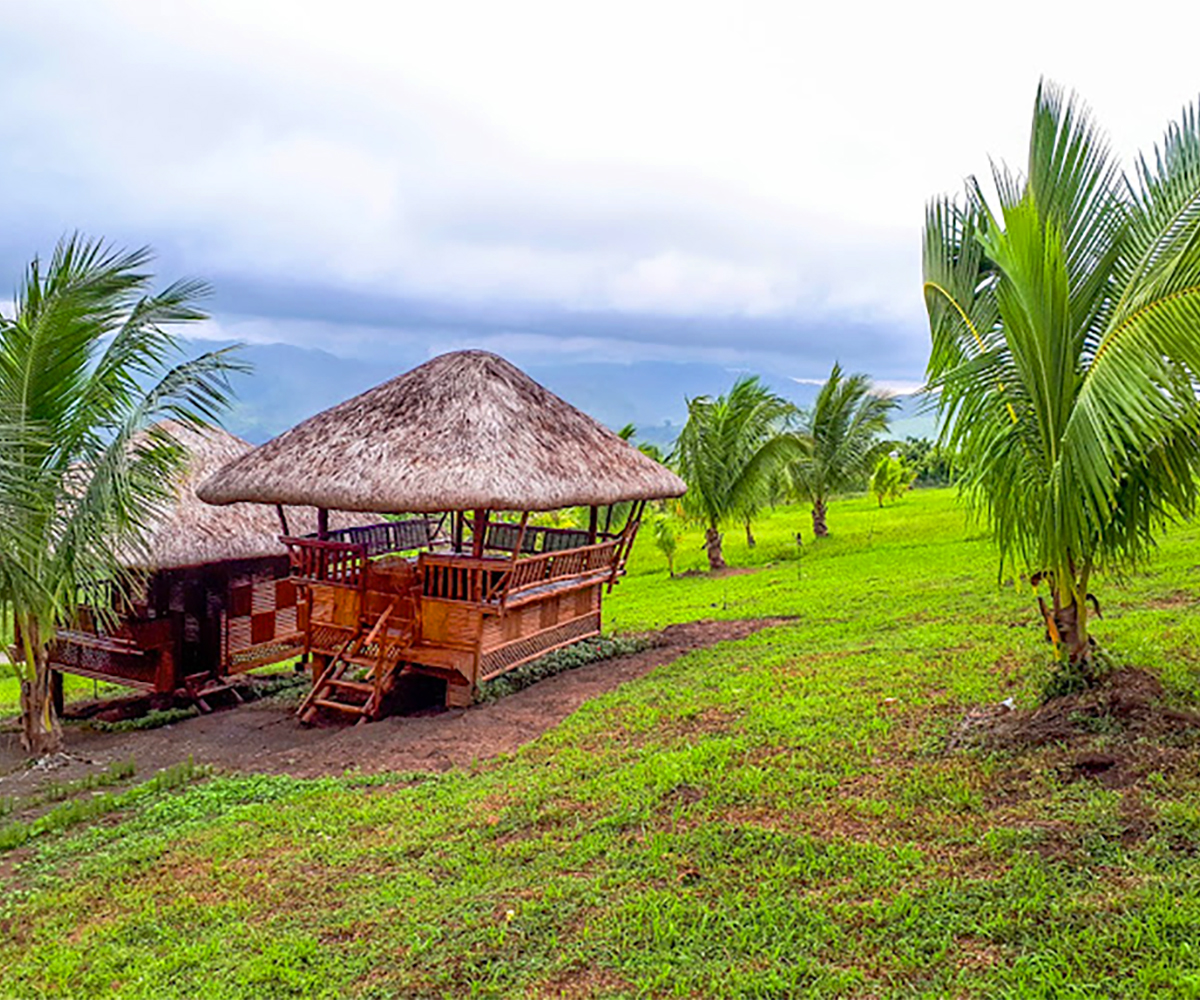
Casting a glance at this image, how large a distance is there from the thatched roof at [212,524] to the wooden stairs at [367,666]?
2.36 meters

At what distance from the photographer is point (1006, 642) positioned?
8383mm

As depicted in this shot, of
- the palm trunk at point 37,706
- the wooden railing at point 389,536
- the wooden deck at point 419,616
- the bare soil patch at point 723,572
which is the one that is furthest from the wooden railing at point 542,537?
the bare soil patch at point 723,572

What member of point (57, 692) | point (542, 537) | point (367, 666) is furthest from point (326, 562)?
point (57, 692)

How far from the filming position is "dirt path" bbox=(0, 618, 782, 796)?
7574 mm

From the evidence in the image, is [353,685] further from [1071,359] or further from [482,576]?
[1071,359]

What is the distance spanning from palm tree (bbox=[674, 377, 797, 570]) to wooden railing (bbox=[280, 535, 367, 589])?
438 inches

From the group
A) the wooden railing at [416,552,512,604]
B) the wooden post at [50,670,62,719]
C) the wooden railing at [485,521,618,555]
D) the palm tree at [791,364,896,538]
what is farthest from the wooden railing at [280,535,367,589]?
the palm tree at [791,364,896,538]

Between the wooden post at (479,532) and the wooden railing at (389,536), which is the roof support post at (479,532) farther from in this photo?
the wooden railing at (389,536)

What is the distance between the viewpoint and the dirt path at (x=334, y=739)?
7574mm

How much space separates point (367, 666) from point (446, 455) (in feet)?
8.33

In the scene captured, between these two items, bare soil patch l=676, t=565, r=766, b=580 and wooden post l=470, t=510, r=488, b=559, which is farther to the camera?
bare soil patch l=676, t=565, r=766, b=580

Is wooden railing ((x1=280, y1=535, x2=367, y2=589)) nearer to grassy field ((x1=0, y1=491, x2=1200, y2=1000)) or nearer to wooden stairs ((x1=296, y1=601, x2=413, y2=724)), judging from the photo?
wooden stairs ((x1=296, y1=601, x2=413, y2=724))

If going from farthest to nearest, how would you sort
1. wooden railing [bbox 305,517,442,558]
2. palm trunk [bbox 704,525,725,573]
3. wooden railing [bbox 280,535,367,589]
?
palm trunk [bbox 704,525,725,573] → wooden railing [bbox 305,517,442,558] → wooden railing [bbox 280,535,367,589]

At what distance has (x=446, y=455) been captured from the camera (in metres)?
9.42
